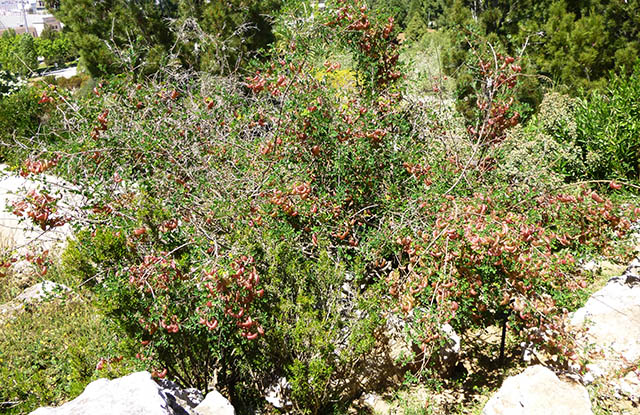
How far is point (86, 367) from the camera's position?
3188 millimetres

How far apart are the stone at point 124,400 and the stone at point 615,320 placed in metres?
2.83

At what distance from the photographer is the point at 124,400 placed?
193 centimetres

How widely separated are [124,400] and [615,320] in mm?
3699

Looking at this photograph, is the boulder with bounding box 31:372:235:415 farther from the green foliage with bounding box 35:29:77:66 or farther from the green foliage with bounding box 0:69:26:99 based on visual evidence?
the green foliage with bounding box 35:29:77:66

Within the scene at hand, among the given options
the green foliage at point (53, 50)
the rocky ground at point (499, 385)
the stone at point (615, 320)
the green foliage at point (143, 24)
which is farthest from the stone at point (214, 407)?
the green foliage at point (53, 50)

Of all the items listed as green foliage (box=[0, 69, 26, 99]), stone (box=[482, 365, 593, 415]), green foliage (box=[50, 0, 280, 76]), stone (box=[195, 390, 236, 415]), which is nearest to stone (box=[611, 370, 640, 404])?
stone (box=[482, 365, 593, 415])

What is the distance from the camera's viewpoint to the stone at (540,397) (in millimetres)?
2689

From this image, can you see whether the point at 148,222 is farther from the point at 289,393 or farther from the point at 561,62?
the point at 561,62

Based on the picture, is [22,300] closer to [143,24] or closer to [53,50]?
[143,24]

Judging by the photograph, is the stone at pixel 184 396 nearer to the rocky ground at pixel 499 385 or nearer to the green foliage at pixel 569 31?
the rocky ground at pixel 499 385

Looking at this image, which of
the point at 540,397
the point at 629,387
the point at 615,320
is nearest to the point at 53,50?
the point at 615,320

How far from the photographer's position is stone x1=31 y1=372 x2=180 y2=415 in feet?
6.21

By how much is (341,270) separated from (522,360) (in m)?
1.89

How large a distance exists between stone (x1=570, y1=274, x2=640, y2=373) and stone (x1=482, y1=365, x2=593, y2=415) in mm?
390
